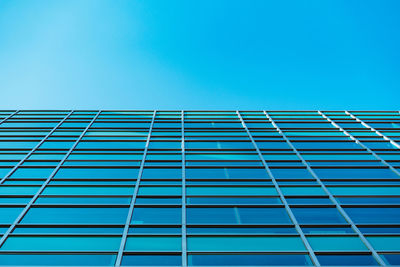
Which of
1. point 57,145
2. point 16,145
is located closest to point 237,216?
point 57,145

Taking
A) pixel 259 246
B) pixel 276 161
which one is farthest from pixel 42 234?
pixel 276 161

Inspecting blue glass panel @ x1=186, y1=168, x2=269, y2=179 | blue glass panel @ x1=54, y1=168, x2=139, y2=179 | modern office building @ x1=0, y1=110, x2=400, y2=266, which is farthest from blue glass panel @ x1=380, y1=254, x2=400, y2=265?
blue glass panel @ x1=54, y1=168, x2=139, y2=179

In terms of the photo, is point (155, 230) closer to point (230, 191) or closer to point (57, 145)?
point (230, 191)

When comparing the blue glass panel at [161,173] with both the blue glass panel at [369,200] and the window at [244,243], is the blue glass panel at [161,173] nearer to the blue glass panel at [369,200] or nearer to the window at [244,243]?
the window at [244,243]

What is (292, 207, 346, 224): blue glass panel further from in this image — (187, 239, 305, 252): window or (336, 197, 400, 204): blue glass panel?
(187, 239, 305, 252): window

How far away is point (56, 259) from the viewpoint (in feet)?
40.6

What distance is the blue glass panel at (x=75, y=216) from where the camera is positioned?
48.9ft

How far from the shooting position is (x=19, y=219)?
49.3 ft

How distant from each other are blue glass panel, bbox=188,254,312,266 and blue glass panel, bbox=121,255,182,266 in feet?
1.43

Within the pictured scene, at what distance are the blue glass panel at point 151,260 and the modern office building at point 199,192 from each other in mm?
29

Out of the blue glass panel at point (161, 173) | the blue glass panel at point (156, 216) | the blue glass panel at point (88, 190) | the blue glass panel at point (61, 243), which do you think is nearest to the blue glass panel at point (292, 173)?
the blue glass panel at point (161, 173)

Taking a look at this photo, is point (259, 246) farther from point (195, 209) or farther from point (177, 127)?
point (177, 127)

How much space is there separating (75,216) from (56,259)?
3029 millimetres

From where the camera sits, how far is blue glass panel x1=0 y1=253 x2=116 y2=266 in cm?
1220
